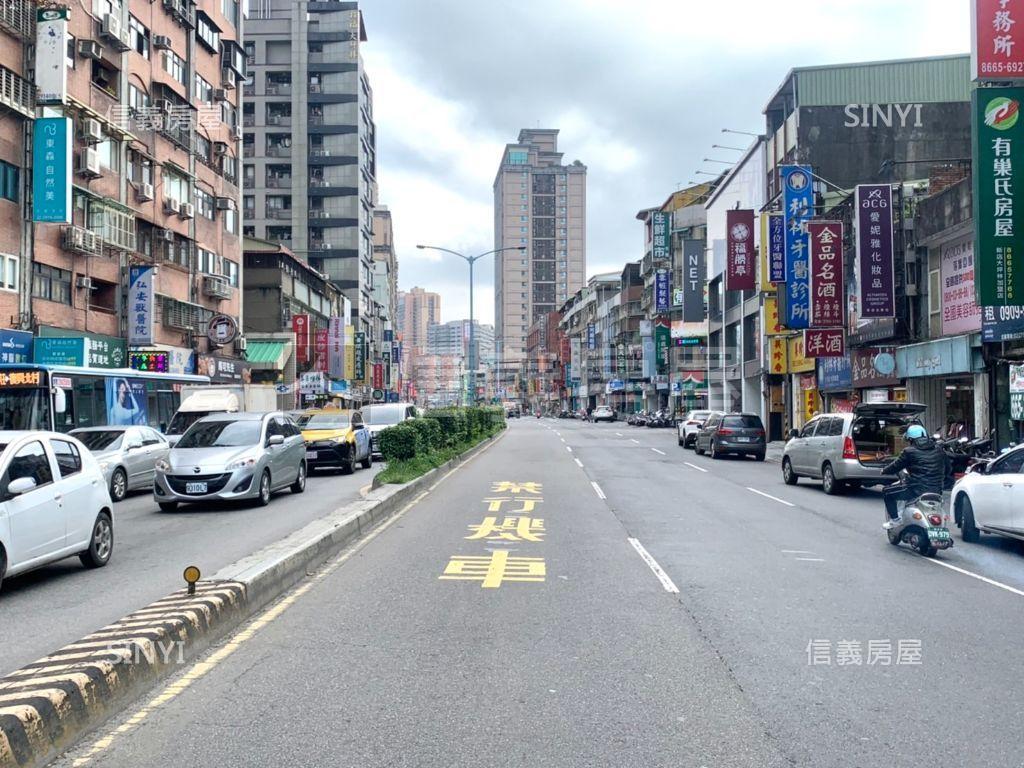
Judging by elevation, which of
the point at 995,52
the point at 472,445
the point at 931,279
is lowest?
the point at 472,445

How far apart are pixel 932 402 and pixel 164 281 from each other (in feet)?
101

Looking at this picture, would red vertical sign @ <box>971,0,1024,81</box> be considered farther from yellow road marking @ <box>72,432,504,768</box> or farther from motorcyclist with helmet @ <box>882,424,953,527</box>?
yellow road marking @ <box>72,432,504,768</box>

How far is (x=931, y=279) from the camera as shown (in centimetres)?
2672

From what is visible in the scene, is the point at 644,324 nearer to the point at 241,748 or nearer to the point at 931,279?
the point at 931,279

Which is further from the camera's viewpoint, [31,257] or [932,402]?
[31,257]

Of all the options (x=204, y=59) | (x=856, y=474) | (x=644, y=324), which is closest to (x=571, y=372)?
(x=644, y=324)

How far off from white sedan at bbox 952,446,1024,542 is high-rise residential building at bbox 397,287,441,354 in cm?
16897

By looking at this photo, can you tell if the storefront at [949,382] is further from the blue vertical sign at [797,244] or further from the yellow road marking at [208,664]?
the yellow road marking at [208,664]

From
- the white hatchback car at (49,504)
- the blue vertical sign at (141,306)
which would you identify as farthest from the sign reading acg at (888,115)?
the white hatchback car at (49,504)

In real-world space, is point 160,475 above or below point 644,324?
below

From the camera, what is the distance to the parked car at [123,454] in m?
17.6

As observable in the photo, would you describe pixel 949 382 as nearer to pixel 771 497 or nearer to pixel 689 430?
pixel 771 497

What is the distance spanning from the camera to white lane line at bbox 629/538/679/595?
8664mm

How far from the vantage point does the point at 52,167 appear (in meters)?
28.0
